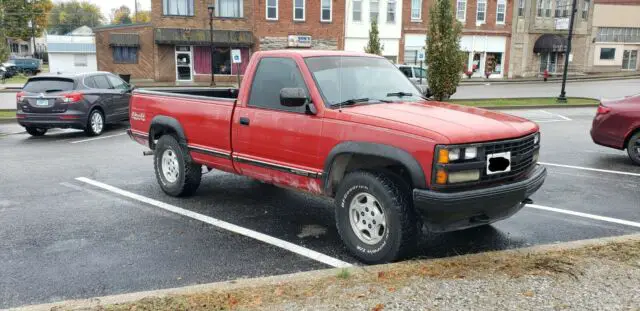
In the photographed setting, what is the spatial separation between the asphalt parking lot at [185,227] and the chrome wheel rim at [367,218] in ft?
0.96

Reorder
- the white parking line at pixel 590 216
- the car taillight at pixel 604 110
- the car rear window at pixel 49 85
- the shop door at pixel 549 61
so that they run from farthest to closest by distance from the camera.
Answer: the shop door at pixel 549 61 → the car rear window at pixel 49 85 → the car taillight at pixel 604 110 → the white parking line at pixel 590 216

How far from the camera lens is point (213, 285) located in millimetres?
4133

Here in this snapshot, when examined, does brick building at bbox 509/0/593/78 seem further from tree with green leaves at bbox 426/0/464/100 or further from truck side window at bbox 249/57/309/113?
truck side window at bbox 249/57/309/113

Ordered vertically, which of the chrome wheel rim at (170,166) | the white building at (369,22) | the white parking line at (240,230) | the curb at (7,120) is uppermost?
the white building at (369,22)

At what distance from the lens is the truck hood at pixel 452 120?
4.47 m

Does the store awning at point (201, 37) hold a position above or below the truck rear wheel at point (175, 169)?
above

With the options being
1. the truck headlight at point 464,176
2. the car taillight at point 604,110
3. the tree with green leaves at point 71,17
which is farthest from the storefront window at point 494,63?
the tree with green leaves at point 71,17

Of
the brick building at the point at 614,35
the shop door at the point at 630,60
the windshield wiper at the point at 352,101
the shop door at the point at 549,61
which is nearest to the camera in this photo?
the windshield wiper at the point at 352,101

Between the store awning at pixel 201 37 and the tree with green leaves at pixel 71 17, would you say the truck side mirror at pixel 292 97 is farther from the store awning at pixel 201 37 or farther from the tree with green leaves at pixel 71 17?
the tree with green leaves at pixel 71 17

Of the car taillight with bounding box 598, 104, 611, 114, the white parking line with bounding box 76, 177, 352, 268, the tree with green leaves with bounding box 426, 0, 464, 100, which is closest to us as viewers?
the white parking line with bounding box 76, 177, 352, 268

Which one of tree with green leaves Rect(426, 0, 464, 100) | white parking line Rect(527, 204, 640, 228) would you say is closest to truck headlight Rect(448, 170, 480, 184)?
white parking line Rect(527, 204, 640, 228)

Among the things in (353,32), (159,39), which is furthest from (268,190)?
(353,32)

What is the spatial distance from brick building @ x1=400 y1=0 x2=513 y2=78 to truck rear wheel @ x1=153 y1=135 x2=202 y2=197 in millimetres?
38072

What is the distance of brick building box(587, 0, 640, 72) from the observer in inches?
2141
